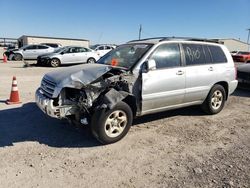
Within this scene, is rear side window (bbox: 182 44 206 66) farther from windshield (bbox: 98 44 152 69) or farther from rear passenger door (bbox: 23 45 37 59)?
rear passenger door (bbox: 23 45 37 59)

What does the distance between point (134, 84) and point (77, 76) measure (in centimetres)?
104

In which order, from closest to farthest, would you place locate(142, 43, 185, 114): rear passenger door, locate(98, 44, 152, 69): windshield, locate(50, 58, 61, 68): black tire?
locate(142, 43, 185, 114): rear passenger door
locate(98, 44, 152, 69): windshield
locate(50, 58, 61, 68): black tire

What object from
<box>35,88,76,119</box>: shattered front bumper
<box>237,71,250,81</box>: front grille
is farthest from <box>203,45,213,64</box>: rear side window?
<box>237,71,250,81</box>: front grille

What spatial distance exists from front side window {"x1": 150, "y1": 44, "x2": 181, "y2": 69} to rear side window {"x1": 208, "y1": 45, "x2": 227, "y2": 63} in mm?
1196

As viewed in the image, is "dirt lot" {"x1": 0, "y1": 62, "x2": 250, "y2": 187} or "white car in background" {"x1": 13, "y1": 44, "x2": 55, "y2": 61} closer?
"dirt lot" {"x1": 0, "y1": 62, "x2": 250, "y2": 187}

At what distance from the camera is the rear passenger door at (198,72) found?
5.88 m

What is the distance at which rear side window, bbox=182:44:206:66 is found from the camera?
589 centimetres

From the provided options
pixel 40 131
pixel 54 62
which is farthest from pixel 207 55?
pixel 54 62

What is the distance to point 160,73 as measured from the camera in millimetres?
5309

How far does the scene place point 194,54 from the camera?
19.9 feet

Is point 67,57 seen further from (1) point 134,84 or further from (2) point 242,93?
(1) point 134,84

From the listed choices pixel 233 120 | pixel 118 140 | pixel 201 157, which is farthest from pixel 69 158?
pixel 233 120

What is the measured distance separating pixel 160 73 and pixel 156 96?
1.48ft

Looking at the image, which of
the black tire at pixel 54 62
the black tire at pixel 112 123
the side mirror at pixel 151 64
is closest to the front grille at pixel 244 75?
the side mirror at pixel 151 64
